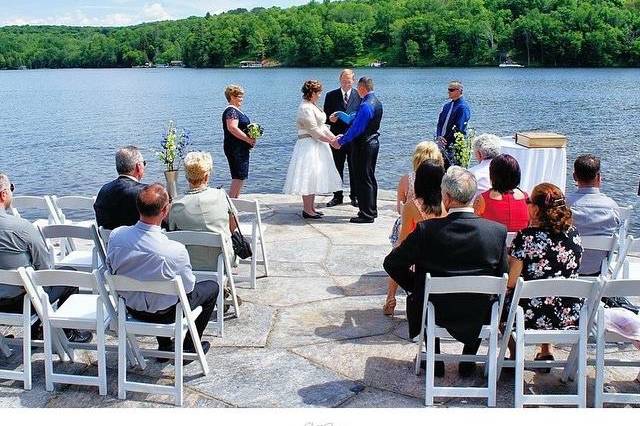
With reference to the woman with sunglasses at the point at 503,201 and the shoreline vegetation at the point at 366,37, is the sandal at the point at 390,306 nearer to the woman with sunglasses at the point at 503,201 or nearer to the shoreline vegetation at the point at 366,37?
A: the woman with sunglasses at the point at 503,201

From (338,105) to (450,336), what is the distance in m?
5.75

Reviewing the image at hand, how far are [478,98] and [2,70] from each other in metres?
128

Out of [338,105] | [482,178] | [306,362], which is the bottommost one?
[306,362]

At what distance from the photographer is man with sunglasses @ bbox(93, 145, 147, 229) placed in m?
5.61

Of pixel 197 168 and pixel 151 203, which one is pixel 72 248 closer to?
pixel 197 168

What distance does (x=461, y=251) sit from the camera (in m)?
4.46

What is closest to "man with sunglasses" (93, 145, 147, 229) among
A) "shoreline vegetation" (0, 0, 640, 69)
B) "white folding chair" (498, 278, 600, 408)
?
"white folding chair" (498, 278, 600, 408)

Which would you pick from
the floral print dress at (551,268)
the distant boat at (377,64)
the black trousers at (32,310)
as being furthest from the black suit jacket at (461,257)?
the distant boat at (377,64)

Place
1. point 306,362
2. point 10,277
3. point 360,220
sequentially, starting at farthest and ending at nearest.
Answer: point 360,220 → point 306,362 → point 10,277

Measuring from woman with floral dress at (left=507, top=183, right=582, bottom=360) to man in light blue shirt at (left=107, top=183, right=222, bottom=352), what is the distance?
2140 mm

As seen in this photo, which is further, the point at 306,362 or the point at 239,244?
the point at 239,244

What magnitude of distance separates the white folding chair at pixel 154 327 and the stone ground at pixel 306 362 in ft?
0.31

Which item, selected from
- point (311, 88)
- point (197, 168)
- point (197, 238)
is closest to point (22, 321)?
point (197, 238)

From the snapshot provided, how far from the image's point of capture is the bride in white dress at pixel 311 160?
9172mm
